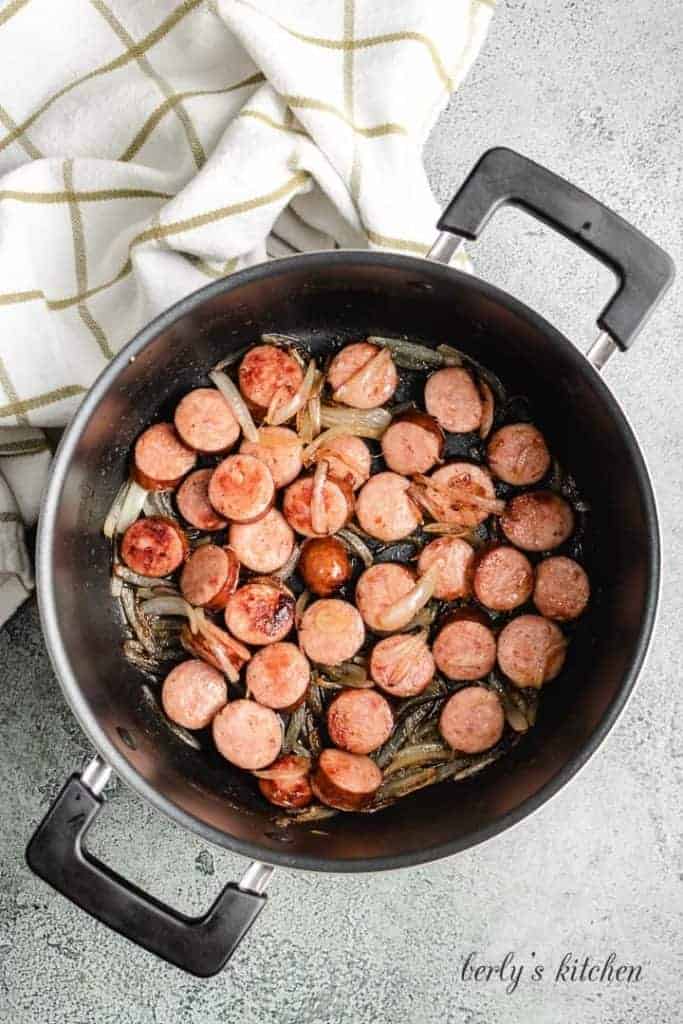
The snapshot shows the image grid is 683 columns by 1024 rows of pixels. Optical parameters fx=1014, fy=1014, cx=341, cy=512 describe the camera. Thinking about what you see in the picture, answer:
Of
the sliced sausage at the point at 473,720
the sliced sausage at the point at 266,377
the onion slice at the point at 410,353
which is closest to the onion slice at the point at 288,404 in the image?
the sliced sausage at the point at 266,377

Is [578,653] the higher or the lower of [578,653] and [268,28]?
the lower

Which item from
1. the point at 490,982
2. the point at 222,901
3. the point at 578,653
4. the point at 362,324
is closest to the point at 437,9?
the point at 362,324

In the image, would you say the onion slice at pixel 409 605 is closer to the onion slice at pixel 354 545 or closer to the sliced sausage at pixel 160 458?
the onion slice at pixel 354 545

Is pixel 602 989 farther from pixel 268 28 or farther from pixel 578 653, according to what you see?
pixel 268 28

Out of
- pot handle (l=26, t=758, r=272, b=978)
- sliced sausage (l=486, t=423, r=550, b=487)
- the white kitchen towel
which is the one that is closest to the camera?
pot handle (l=26, t=758, r=272, b=978)

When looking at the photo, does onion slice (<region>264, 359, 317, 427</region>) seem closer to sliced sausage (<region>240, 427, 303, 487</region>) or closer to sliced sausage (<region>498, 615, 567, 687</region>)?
sliced sausage (<region>240, 427, 303, 487</region>)

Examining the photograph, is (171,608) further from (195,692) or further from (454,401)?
(454,401)

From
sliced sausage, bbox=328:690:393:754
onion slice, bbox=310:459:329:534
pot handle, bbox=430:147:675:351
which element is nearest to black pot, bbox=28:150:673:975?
pot handle, bbox=430:147:675:351
